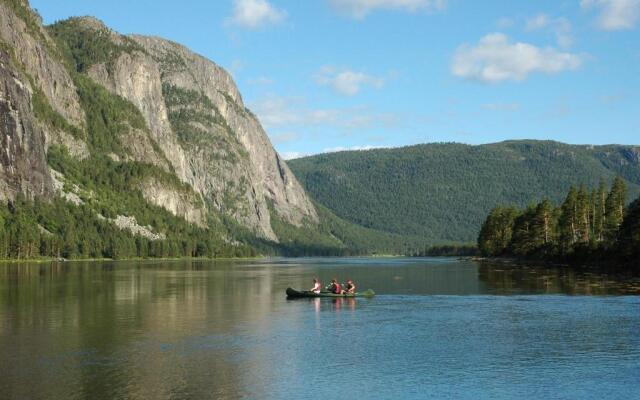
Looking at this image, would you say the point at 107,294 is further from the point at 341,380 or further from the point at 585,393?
the point at 585,393

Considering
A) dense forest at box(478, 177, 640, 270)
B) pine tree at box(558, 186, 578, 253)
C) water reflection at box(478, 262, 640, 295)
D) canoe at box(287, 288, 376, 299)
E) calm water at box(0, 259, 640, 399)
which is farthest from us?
pine tree at box(558, 186, 578, 253)

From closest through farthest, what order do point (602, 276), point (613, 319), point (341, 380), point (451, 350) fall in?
1. point (341, 380)
2. point (451, 350)
3. point (613, 319)
4. point (602, 276)

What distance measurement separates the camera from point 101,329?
58.4m

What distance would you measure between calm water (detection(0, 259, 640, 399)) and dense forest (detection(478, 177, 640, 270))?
39.9 metres

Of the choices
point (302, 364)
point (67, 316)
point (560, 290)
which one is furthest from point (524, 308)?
point (67, 316)

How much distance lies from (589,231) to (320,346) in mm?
134089

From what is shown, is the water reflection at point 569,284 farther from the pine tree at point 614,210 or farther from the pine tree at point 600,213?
the pine tree at point 600,213

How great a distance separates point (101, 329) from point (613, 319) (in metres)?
42.9

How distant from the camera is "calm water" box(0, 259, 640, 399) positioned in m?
38.0

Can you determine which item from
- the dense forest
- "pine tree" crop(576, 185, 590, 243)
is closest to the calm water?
the dense forest

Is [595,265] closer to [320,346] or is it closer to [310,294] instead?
[310,294]

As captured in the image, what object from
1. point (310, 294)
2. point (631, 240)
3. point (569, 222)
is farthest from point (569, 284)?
point (569, 222)

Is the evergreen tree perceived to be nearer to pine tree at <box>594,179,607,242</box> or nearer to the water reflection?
the water reflection

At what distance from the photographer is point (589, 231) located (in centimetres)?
17012
